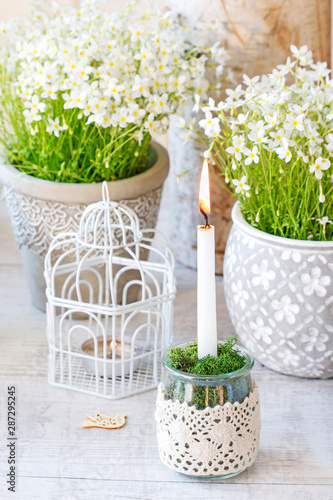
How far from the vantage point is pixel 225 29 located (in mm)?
1269

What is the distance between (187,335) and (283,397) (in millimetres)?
216

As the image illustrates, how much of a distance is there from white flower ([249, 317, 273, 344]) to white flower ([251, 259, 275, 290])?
0.17ft

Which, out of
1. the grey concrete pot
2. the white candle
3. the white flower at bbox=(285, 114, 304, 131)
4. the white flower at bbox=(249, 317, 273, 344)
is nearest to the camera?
the white candle

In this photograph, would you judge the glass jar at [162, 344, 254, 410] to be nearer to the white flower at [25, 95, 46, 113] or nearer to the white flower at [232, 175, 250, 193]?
the white flower at [232, 175, 250, 193]

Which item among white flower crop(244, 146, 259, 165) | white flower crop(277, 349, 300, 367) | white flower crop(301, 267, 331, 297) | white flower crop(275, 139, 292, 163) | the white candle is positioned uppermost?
white flower crop(275, 139, 292, 163)

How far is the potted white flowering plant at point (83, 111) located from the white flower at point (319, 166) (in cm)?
29

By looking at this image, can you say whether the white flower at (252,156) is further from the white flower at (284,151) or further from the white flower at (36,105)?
the white flower at (36,105)

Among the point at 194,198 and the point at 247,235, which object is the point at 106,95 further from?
the point at 194,198

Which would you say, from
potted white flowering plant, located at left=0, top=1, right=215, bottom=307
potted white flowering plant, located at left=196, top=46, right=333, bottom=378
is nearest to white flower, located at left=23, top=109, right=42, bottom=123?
potted white flowering plant, located at left=0, top=1, right=215, bottom=307

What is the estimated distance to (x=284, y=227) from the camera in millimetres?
1011

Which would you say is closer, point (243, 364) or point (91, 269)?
point (243, 364)

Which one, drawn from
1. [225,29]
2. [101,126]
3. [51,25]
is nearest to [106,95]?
[101,126]

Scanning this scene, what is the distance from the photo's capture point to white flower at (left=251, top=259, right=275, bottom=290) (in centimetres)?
Answer: 95

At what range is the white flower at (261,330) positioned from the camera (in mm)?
978
